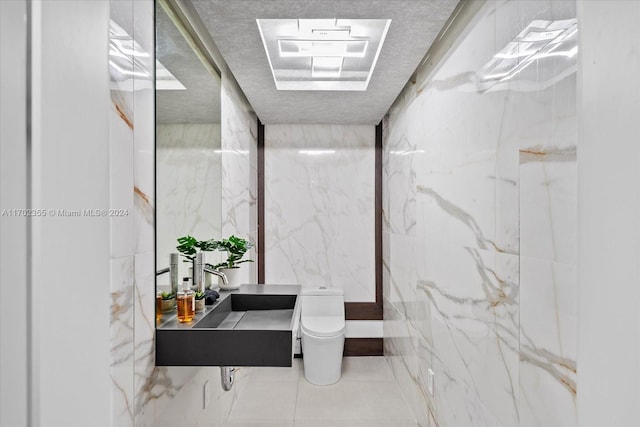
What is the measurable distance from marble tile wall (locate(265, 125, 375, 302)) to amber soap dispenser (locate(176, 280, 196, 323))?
2384mm

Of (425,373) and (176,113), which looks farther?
(425,373)

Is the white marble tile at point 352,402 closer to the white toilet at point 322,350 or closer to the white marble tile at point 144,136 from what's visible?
the white toilet at point 322,350

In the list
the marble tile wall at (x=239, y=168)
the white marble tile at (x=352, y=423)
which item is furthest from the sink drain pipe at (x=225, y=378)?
the marble tile wall at (x=239, y=168)

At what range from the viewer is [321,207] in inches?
165

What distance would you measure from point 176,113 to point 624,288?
1788 millimetres

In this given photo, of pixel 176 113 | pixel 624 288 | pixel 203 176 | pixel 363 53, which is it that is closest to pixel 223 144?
pixel 203 176

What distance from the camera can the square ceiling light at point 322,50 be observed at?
225 cm

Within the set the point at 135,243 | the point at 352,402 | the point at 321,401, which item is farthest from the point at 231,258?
the point at 352,402

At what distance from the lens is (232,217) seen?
3.03 m

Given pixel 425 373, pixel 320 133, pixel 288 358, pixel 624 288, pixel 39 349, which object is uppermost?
pixel 320 133

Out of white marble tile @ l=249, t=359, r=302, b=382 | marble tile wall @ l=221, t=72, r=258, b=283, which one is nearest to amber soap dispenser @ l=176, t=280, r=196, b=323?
marble tile wall @ l=221, t=72, r=258, b=283

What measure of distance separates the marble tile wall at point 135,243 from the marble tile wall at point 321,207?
2.34 meters

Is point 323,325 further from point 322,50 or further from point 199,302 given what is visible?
point 322,50
